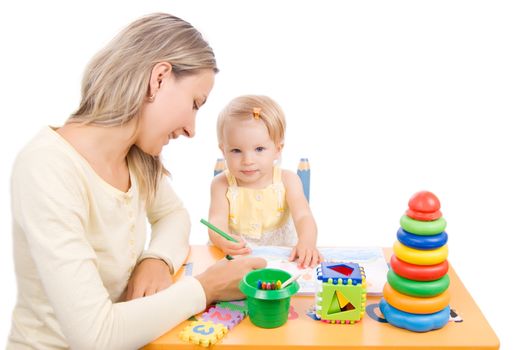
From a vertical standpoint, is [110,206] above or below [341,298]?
above

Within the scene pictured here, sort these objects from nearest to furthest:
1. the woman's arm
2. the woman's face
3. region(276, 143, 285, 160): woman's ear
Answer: the woman's arm < the woman's face < region(276, 143, 285, 160): woman's ear

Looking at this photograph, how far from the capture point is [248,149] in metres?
2.16

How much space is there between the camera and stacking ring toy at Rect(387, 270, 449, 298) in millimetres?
1502

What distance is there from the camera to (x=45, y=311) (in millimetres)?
1546

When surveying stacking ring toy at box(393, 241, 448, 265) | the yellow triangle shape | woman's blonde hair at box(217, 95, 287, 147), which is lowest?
the yellow triangle shape

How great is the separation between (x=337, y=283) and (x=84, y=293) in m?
0.62

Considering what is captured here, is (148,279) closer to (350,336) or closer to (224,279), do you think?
(224,279)

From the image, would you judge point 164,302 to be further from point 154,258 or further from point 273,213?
point 273,213

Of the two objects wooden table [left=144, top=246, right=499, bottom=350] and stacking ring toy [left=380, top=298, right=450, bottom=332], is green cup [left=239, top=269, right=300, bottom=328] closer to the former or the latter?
wooden table [left=144, top=246, right=499, bottom=350]

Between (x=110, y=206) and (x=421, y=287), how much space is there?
84cm

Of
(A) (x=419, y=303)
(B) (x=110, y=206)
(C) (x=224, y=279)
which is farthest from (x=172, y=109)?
(A) (x=419, y=303)

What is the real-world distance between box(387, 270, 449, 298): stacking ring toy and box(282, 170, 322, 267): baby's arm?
0.41 metres

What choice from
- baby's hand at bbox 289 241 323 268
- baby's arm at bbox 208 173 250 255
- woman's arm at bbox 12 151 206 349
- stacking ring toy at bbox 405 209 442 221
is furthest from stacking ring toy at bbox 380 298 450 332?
baby's arm at bbox 208 173 250 255

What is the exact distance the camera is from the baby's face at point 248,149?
2137 mm
